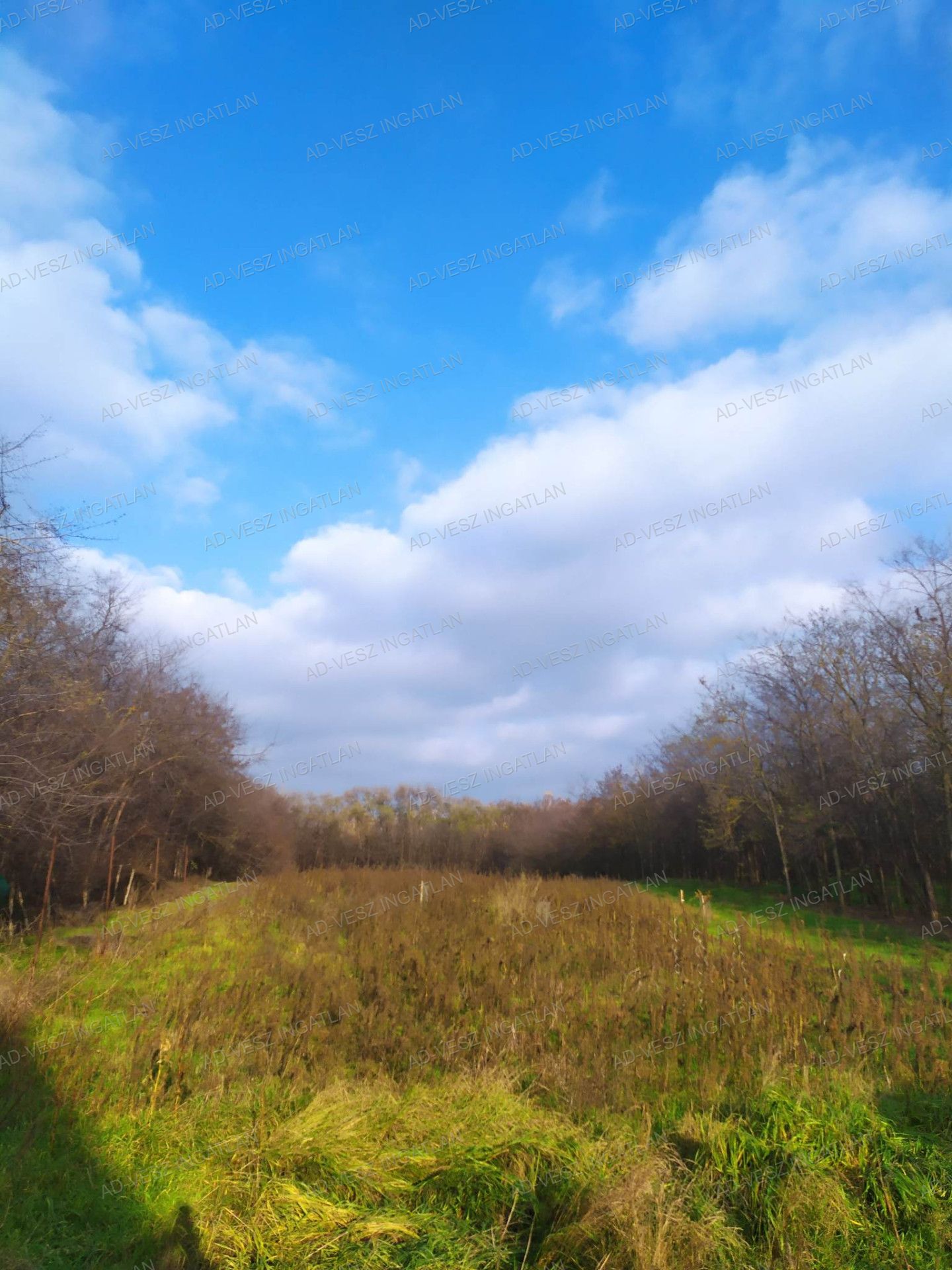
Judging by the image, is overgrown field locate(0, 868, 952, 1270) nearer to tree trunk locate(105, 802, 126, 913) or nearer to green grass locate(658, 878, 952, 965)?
green grass locate(658, 878, 952, 965)

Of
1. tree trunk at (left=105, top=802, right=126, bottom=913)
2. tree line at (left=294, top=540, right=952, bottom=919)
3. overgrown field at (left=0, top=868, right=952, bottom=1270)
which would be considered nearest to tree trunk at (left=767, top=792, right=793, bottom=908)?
tree line at (left=294, top=540, right=952, bottom=919)

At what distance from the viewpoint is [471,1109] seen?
6.37m

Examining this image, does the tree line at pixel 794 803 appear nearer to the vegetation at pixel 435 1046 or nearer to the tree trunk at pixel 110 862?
the vegetation at pixel 435 1046

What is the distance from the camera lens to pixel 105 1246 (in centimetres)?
488

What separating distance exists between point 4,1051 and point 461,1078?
4.58m

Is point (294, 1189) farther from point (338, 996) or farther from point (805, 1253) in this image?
point (338, 996)

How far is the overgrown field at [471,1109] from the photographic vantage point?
4.88 metres

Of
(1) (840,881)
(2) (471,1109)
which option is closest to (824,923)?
(1) (840,881)

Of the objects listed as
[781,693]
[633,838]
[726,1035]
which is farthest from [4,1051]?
[633,838]

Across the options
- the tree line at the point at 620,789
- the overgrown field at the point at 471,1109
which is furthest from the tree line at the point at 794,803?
the overgrown field at the point at 471,1109

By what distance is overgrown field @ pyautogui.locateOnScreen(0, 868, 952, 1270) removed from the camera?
488 centimetres

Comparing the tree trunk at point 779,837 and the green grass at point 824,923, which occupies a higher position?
the tree trunk at point 779,837

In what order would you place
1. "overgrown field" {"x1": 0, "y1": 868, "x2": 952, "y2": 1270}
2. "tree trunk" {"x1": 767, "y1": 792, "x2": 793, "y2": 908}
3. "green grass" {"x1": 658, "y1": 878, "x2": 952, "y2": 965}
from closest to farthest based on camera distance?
"overgrown field" {"x1": 0, "y1": 868, "x2": 952, "y2": 1270}
"green grass" {"x1": 658, "y1": 878, "x2": 952, "y2": 965}
"tree trunk" {"x1": 767, "y1": 792, "x2": 793, "y2": 908}

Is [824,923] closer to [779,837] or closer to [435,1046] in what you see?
[779,837]
